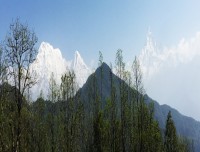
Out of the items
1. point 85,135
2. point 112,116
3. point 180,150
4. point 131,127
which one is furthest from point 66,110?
point 180,150

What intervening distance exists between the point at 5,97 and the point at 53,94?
2847 centimetres

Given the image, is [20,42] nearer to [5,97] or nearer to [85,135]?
[5,97]

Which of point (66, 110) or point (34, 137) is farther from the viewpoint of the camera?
point (34, 137)

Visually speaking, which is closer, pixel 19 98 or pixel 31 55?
pixel 19 98

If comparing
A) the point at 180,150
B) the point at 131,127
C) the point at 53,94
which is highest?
the point at 53,94

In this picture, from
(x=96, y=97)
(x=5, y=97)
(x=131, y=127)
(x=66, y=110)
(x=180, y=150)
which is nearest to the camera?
(x=5, y=97)

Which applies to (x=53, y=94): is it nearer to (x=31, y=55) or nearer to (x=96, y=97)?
(x=96, y=97)

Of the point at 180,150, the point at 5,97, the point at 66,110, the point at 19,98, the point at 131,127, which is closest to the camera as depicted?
the point at 19,98

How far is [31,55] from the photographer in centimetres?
3284

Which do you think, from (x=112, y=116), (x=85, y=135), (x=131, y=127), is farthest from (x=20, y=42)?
(x=85, y=135)

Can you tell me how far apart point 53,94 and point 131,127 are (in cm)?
1833

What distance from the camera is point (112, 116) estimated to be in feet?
210

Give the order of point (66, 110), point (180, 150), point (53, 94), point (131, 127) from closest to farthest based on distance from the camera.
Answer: point (66, 110), point (53, 94), point (131, 127), point (180, 150)

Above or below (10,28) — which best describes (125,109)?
below
